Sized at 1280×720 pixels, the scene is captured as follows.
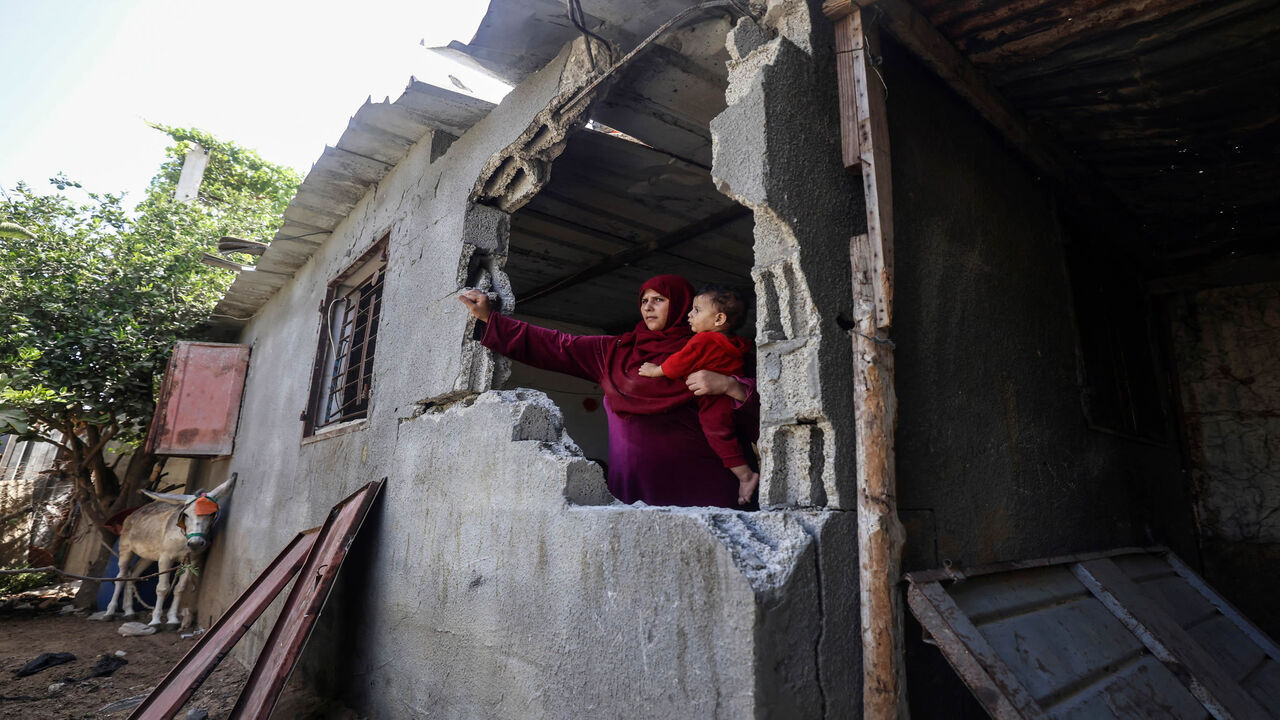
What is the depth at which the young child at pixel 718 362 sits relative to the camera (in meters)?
2.52

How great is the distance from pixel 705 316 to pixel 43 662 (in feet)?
19.3

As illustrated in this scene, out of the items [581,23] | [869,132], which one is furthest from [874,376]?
[581,23]

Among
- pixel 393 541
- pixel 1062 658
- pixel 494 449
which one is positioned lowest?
pixel 1062 658

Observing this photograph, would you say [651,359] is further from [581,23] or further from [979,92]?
[979,92]

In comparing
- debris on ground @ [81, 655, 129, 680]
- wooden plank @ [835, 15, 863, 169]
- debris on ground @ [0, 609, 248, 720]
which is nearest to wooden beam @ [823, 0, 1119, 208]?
wooden plank @ [835, 15, 863, 169]

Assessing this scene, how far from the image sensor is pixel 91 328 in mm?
7773

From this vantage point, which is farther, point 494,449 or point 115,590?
point 115,590

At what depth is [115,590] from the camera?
288 inches

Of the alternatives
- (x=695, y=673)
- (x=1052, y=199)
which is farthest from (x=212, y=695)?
(x=1052, y=199)

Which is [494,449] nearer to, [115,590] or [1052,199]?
[1052,199]

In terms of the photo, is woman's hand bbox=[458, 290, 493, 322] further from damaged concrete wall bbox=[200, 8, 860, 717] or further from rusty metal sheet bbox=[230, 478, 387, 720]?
rusty metal sheet bbox=[230, 478, 387, 720]

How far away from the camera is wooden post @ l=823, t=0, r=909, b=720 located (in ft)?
5.79

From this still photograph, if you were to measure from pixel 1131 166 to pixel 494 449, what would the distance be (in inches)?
139

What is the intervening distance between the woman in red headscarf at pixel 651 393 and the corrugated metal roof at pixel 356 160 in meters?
1.36
